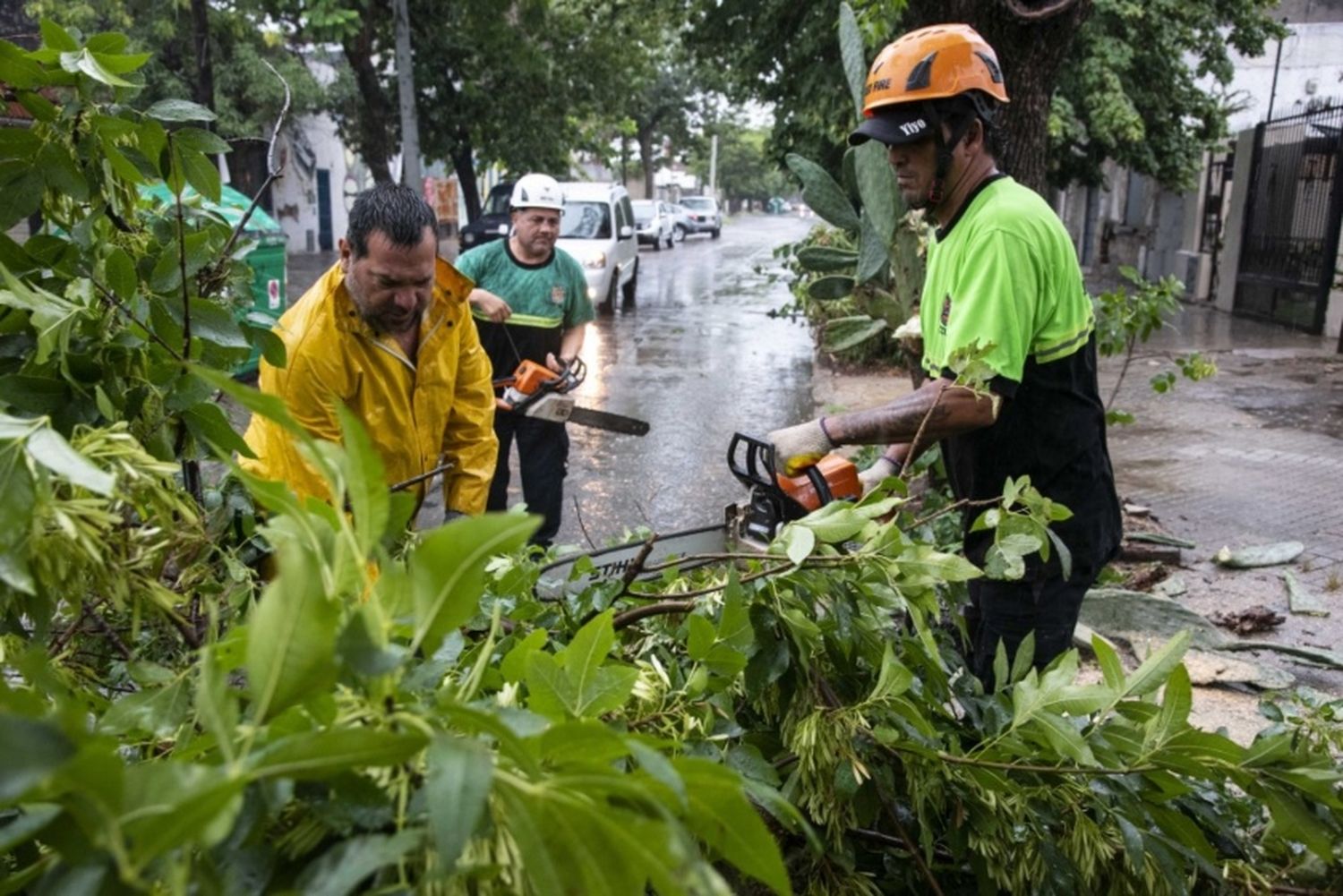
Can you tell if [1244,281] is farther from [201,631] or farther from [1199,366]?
[201,631]

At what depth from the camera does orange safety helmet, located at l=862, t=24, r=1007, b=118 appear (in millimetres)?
2674

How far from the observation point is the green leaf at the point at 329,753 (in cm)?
72

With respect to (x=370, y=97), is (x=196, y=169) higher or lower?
lower

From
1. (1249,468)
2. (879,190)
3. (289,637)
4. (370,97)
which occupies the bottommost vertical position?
(1249,468)

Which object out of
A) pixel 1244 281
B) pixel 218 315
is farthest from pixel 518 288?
pixel 1244 281

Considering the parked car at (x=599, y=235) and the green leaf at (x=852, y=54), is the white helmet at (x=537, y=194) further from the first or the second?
the parked car at (x=599, y=235)

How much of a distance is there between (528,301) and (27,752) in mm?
5417

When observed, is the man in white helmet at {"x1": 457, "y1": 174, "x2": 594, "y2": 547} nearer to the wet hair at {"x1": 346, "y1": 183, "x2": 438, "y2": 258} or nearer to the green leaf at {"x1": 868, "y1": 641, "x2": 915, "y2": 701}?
the wet hair at {"x1": 346, "y1": 183, "x2": 438, "y2": 258}

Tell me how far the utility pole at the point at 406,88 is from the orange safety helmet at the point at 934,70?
11.0 meters

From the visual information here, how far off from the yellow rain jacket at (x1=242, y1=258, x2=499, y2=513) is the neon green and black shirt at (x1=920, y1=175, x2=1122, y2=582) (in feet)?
4.39

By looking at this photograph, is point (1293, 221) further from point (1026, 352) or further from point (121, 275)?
point (121, 275)

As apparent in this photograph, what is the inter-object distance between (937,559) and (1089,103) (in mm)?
13591

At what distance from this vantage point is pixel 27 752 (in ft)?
2.03

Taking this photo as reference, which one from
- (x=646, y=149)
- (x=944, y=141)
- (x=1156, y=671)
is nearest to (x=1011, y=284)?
(x=944, y=141)
